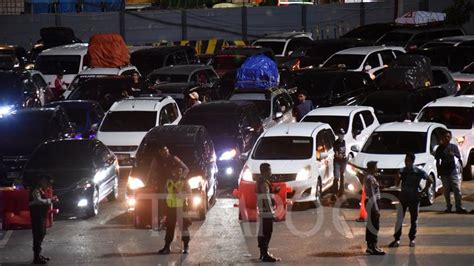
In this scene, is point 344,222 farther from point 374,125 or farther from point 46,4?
point 46,4

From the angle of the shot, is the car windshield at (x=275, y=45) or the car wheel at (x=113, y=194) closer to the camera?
the car wheel at (x=113, y=194)

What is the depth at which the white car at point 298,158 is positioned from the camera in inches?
958

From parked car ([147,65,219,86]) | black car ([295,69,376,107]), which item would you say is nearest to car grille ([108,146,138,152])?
black car ([295,69,376,107])

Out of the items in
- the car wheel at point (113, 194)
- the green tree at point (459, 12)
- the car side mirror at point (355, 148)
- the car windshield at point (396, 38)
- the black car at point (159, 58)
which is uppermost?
the green tree at point (459, 12)

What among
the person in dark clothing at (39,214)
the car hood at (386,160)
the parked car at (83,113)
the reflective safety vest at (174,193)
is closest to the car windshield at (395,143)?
A: the car hood at (386,160)

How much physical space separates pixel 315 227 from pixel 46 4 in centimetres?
3602

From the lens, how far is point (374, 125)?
28.9 meters

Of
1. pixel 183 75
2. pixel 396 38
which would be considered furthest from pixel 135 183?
pixel 396 38

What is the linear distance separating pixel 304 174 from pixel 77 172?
14.2 ft

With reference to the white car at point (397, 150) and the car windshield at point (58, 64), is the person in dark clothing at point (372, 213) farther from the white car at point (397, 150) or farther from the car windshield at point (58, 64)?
the car windshield at point (58, 64)

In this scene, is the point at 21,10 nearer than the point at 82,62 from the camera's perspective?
No

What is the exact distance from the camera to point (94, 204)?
24141mm

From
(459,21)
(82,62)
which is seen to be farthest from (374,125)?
(459,21)

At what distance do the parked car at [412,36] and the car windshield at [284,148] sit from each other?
20669mm
